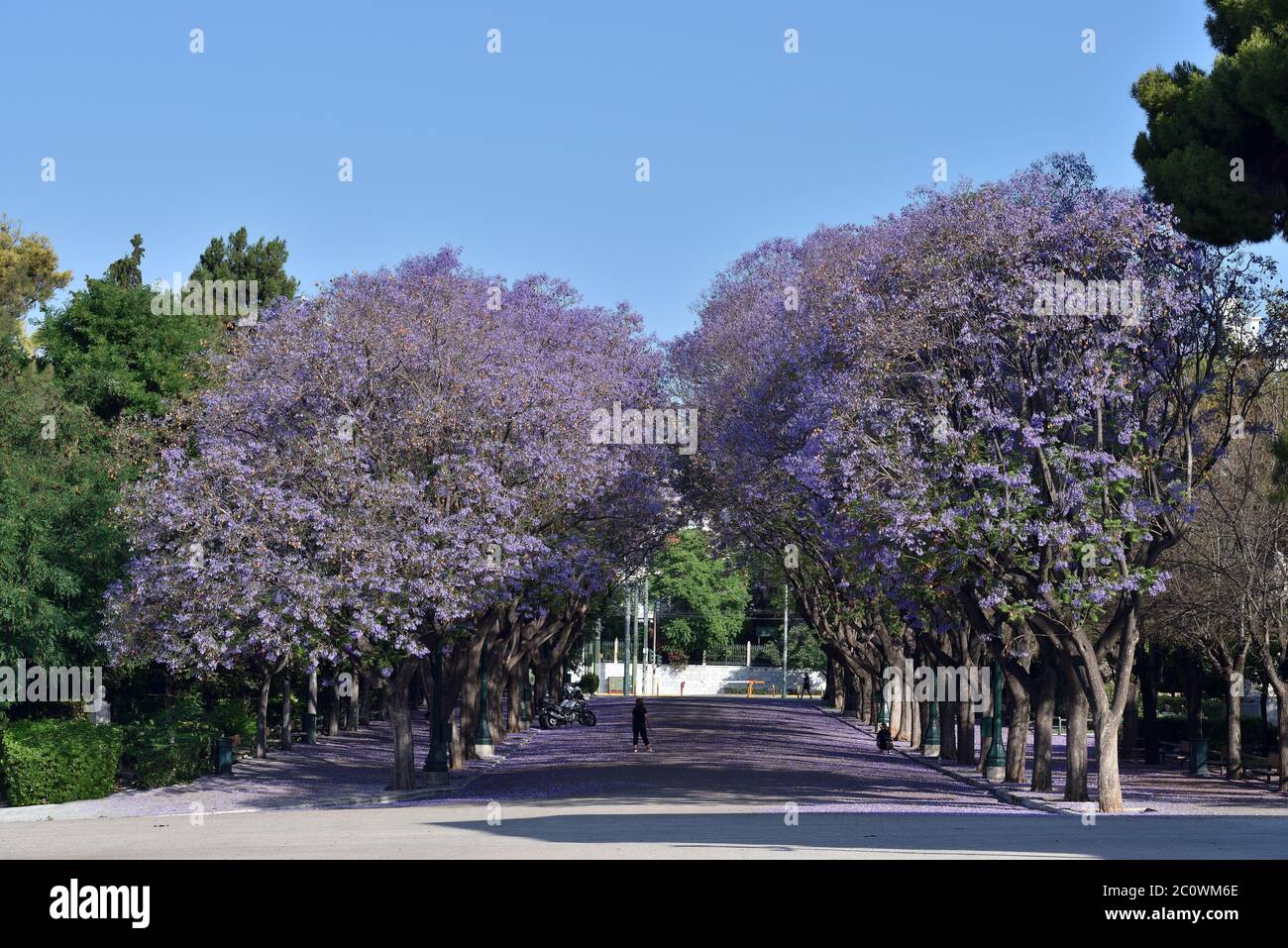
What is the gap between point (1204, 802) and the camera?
102ft

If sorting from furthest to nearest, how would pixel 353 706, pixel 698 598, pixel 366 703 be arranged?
pixel 698 598, pixel 366 703, pixel 353 706

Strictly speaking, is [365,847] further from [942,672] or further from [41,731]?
[942,672]

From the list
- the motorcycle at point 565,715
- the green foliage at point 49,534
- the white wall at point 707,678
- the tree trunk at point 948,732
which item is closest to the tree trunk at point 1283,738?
the tree trunk at point 948,732

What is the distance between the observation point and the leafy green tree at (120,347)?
160ft

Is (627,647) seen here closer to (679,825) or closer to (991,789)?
(991,789)

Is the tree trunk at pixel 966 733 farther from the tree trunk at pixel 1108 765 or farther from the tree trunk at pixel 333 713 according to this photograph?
the tree trunk at pixel 333 713

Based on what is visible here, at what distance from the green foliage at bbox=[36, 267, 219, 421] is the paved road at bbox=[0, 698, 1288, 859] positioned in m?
17.4

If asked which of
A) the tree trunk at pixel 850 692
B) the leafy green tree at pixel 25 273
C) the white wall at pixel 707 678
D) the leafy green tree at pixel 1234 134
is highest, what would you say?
the leafy green tree at pixel 25 273

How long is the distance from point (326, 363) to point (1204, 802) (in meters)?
19.2

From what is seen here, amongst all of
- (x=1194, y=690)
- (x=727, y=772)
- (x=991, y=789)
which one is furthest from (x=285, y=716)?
(x=1194, y=690)

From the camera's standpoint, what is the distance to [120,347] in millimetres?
49719

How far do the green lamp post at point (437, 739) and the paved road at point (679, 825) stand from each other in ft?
2.79

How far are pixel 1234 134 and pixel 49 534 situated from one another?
2438cm

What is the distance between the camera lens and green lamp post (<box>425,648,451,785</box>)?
3303cm
